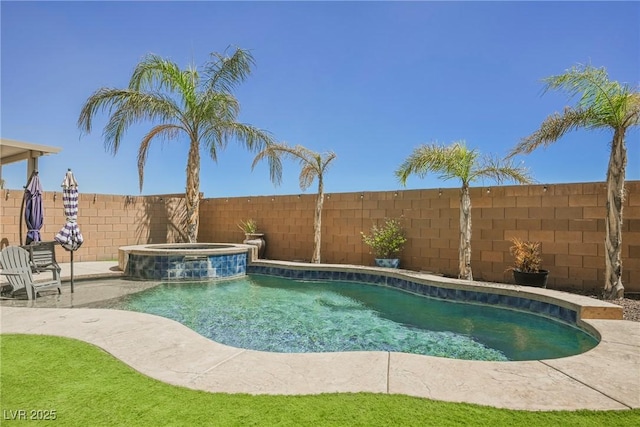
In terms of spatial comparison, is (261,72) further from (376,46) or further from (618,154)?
(618,154)

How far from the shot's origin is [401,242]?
368 inches

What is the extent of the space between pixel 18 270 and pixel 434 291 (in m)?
7.75

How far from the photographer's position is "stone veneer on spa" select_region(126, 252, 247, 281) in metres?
8.55

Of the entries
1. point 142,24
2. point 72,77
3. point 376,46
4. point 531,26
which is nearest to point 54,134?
point 72,77

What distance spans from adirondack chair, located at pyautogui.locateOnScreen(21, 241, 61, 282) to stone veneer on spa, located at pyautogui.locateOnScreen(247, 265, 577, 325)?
466 centimetres

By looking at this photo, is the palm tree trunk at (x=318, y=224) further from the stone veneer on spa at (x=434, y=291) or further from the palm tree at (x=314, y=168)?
the stone veneer on spa at (x=434, y=291)

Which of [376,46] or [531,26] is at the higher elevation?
[376,46]

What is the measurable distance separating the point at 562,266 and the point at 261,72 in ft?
32.2

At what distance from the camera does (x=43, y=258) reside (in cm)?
693

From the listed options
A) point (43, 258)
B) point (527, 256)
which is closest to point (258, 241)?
point (43, 258)

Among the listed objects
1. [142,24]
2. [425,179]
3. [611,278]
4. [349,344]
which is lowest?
[349,344]

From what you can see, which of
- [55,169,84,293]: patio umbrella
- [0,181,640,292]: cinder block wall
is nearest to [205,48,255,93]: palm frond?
[0,181,640,292]: cinder block wall

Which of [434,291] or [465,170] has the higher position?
[465,170]

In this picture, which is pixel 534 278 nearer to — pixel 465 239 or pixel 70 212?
pixel 465 239
